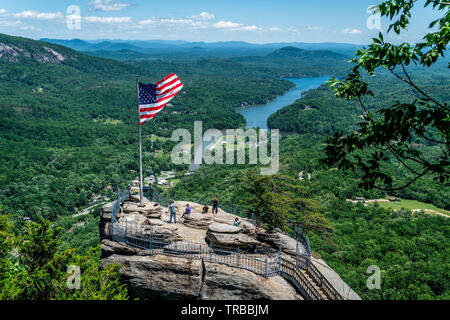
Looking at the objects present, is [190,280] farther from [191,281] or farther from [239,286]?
[239,286]

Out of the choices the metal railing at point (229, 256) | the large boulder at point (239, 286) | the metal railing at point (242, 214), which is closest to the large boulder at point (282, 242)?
the metal railing at point (242, 214)

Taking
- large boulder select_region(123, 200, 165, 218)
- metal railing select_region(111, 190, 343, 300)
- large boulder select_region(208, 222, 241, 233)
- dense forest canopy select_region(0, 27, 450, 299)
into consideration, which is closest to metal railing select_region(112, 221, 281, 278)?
metal railing select_region(111, 190, 343, 300)

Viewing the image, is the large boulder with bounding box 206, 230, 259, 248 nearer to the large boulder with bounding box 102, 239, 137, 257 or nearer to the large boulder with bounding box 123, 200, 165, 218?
the large boulder with bounding box 102, 239, 137, 257

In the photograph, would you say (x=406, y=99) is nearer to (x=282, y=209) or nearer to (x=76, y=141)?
(x=76, y=141)

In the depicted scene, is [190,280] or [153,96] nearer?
[190,280]

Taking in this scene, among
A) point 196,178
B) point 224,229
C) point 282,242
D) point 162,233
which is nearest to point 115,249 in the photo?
point 162,233
